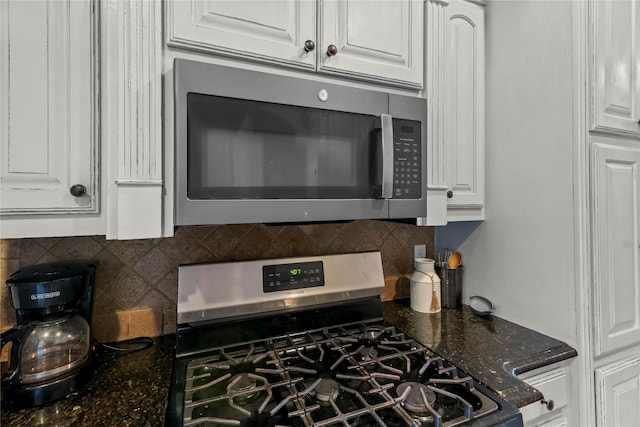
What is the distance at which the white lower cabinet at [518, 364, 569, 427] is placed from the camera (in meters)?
0.93

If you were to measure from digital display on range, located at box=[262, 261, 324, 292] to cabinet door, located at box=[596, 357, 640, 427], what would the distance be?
0.97 meters

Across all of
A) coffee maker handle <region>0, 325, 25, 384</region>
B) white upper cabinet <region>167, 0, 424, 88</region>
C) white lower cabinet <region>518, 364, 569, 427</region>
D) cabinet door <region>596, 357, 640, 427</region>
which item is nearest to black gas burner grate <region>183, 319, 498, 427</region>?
white lower cabinet <region>518, 364, 569, 427</region>

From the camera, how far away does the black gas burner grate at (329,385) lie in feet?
2.29

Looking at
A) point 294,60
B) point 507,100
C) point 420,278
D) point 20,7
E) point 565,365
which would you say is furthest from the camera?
point 420,278

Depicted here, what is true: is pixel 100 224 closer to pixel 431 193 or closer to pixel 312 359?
pixel 312 359

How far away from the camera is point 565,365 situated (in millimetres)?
1026

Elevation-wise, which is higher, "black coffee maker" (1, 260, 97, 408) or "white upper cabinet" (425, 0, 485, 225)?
"white upper cabinet" (425, 0, 485, 225)

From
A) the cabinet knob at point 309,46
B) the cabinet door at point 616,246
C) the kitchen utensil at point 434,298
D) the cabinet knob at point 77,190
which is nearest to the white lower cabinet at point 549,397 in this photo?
the cabinet door at point 616,246

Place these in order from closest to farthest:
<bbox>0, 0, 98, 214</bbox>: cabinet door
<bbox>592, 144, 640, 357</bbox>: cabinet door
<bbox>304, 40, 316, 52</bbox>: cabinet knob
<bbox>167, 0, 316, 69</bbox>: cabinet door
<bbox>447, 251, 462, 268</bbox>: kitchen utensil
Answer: <bbox>0, 0, 98, 214</bbox>: cabinet door
<bbox>167, 0, 316, 69</bbox>: cabinet door
<bbox>304, 40, 316, 52</bbox>: cabinet knob
<bbox>592, 144, 640, 357</bbox>: cabinet door
<bbox>447, 251, 462, 268</bbox>: kitchen utensil

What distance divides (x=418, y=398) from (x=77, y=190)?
93 cm

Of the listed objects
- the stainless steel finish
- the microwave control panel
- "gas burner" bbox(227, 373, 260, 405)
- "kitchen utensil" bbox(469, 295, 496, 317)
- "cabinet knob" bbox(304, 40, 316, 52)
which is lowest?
"gas burner" bbox(227, 373, 260, 405)

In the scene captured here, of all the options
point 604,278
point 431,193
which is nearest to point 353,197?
point 431,193

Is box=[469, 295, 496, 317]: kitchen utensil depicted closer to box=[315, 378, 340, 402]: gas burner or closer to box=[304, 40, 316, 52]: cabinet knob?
box=[315, 378, 340, 402]: gas burner

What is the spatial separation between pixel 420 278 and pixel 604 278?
0.59 meters
